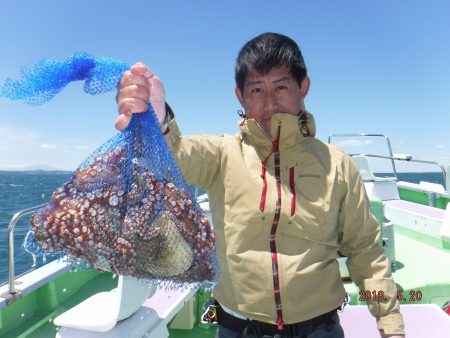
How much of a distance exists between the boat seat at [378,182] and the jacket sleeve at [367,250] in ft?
21.6

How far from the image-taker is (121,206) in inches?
56.4

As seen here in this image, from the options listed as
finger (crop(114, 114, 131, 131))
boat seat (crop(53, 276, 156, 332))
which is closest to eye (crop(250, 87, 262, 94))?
finger (crop(114, 114, 131, 131))

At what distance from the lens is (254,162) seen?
73.5 inches

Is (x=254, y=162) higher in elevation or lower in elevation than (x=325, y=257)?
higher

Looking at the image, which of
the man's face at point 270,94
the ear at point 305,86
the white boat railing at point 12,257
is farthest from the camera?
the white boat railing at point 12,257

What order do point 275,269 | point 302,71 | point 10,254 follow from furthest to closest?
point 10,254 → point 302,71 → point 275,269

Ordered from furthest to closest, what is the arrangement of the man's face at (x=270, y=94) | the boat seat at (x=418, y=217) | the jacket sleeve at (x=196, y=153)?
the boat seat at (x=418, y=217), the man's face at (x=270, y=94), the jacket sleeve at (x=196, y=153)

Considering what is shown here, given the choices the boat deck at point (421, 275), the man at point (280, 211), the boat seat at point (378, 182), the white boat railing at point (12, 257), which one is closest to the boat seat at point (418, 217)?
the boat deck at point (421, 275)

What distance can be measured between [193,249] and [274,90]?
83cm

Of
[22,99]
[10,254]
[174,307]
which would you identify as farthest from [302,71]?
[10,254]

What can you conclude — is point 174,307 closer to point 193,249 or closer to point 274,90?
point 193,249

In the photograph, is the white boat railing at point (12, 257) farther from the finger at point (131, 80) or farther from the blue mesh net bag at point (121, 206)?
the finger at point (131, 80)

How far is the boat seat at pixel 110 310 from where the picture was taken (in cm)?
226

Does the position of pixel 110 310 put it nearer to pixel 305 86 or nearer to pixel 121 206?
pixel 121 206
